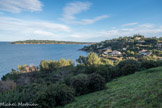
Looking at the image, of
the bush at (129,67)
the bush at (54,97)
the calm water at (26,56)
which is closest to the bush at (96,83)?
the bush at (54,97)

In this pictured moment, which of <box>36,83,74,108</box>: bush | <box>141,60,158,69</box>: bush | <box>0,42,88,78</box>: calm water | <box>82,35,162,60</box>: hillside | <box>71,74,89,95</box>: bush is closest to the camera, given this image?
<box>36,83,74,108</box>: bush

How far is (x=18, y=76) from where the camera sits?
2489 cm

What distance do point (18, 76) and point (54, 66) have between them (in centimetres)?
859

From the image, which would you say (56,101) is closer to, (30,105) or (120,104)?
(30,105)

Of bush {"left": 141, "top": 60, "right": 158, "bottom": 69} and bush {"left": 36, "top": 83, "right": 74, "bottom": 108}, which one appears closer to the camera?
bush {"left": 36, "top": 83, "right": 74, "bottom": 108}

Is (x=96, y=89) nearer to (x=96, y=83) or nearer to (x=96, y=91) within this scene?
(x=96, y=91)

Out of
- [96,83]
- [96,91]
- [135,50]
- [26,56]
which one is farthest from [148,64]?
[26,56]

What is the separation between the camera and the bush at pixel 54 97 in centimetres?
715

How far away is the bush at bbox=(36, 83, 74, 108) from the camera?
715 centimetres

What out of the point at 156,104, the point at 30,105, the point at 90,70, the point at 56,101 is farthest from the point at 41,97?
the point at 90,70

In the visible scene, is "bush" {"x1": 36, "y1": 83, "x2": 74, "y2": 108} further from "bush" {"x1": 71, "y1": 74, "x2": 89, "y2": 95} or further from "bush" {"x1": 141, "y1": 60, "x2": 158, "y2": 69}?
"bush" {"x1": 141, "y1": 60, "x2": 158, "y2": 69}

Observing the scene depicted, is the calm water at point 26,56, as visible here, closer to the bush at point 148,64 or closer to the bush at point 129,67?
the bush at point 129,67

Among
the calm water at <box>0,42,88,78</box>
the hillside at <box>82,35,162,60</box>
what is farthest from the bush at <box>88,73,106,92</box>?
the hillside at <box>82,35,162,60</box>

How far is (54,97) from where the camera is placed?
7758mm
